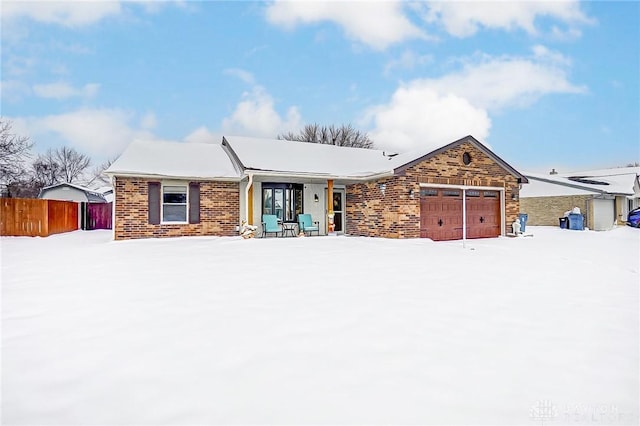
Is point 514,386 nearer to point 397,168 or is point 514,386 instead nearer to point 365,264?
point 365,264

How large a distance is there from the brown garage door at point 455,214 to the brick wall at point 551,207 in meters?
11.2

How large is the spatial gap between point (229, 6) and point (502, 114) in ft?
46.9

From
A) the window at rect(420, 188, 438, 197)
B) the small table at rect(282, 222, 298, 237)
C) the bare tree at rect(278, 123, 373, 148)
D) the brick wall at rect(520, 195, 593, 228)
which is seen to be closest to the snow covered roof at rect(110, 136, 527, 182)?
the window at rect(420, 188, 438, 197)

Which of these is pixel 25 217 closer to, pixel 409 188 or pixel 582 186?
pixel 409 188

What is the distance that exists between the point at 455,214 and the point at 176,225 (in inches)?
433

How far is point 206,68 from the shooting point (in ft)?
59.3

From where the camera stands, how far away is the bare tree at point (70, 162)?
40.2 meters

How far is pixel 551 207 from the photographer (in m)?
25.1

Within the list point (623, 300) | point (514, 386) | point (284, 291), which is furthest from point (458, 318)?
point (623, 300)

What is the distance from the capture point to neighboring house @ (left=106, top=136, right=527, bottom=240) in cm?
1366

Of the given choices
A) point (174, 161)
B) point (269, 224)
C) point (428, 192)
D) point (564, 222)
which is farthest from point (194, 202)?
point (564, 222)

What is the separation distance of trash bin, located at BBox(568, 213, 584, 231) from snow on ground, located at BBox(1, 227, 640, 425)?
1770 centimetres

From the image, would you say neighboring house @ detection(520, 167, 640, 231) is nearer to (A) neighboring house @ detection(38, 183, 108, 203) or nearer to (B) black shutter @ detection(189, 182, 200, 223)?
(B) black shutter @ detection(189, 182, 200, 223)

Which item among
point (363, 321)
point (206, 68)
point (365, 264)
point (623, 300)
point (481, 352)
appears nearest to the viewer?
point (481, 352)
